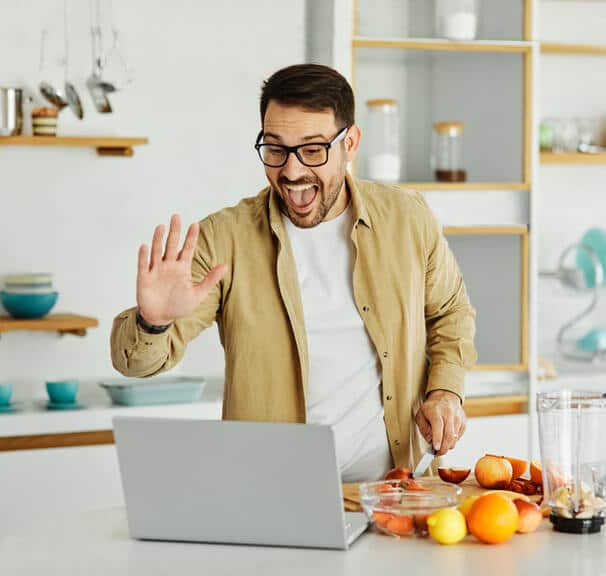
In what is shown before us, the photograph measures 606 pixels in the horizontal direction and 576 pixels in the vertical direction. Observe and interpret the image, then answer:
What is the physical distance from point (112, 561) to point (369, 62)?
2.72 metres

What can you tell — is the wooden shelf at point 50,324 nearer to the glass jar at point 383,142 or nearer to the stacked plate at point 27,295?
the stacked plate at point 27,295

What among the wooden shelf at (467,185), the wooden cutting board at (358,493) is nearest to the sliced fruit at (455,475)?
the wooden cutting board at (358,493)

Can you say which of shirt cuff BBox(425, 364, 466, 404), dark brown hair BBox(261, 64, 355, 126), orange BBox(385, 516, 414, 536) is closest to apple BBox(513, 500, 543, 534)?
orange BBox(385, 516, 414, 536)

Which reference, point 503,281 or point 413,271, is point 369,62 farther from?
point 413,271

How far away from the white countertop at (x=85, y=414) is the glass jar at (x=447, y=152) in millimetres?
1116

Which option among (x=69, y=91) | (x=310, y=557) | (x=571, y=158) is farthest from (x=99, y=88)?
(x=310, y=557)

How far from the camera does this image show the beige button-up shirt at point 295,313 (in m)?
2.43

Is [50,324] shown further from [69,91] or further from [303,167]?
[303,167]

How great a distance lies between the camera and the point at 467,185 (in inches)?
157

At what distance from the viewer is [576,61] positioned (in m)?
4.61

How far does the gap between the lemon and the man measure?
0.54m

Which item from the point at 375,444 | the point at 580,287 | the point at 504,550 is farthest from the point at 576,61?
the point at 504,550

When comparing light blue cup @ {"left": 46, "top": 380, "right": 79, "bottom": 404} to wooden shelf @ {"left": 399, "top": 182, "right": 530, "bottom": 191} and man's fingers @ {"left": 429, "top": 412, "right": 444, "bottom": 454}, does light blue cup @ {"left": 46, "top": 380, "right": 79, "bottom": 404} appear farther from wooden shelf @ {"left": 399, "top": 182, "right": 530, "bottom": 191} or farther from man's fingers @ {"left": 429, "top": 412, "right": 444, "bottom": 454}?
man's fingers @ {"left": 429, "top": 412, "right": 444, "bottom": 454}

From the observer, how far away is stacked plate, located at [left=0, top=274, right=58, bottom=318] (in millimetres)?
3744
